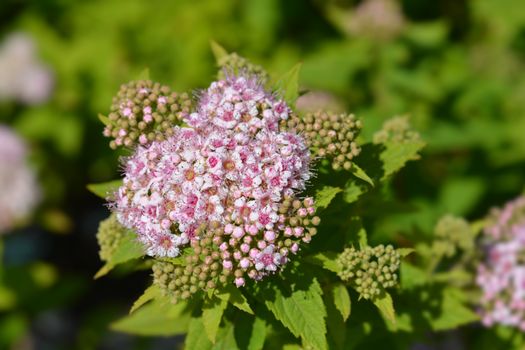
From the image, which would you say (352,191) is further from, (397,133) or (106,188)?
(106,188)

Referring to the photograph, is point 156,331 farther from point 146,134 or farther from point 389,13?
point 389,13

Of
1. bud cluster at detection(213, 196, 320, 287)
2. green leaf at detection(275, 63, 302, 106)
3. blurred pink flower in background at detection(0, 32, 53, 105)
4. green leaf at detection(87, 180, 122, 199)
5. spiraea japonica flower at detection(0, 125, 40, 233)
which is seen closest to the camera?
bud cluster at detection(213, 196, 320, 287)

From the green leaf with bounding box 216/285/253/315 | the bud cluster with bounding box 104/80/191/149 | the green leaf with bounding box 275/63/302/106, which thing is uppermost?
the green leaf with bounding box 275/63/302/106

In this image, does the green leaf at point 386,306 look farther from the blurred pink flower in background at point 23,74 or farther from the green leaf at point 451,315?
the blurred pink flower in background at point 23,74

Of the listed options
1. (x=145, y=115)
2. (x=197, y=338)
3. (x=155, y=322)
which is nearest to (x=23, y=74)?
(x=155, y=322)

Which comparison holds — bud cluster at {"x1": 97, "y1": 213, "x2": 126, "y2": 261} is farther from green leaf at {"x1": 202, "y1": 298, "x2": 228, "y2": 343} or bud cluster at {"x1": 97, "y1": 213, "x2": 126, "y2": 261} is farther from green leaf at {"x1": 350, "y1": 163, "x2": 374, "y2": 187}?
green leaf at {"x1": 350, "y1": 163, "x2": 374, "y2": 187}

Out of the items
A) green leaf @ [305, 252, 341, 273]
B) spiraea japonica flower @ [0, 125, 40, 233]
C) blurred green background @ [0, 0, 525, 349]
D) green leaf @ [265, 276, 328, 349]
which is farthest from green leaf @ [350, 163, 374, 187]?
spiraea japonica flower @ [0, 125, 40, 233]
